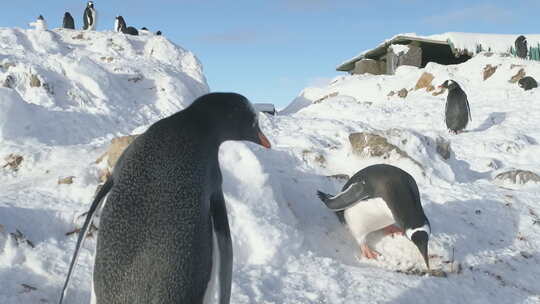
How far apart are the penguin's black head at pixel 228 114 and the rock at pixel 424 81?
13.9 m

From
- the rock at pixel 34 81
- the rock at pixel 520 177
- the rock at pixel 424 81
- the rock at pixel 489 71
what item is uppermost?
the rock at pixel 34 81

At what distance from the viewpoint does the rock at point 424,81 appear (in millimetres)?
14764

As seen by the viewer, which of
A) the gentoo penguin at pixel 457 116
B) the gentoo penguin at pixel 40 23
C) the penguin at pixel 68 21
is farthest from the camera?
the penguin at pixel 68 21

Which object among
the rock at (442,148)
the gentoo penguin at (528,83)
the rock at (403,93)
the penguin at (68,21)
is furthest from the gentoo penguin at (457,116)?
the penguin at (68,21)

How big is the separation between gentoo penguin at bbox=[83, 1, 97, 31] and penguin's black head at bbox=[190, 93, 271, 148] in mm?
22055

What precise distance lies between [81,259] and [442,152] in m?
4.26

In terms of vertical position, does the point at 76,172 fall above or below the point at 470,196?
above

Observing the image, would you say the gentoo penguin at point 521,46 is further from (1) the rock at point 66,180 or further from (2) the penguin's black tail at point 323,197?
(1) the rock at point 66,180

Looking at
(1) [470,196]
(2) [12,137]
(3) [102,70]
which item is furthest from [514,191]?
(3) [102,70]

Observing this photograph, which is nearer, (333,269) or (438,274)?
(333,269)

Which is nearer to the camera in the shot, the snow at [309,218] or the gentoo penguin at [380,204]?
the snow at [309,218]

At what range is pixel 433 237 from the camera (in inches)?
135

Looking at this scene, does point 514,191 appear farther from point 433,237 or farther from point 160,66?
point 160,66

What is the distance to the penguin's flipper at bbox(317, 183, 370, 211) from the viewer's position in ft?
11.0
